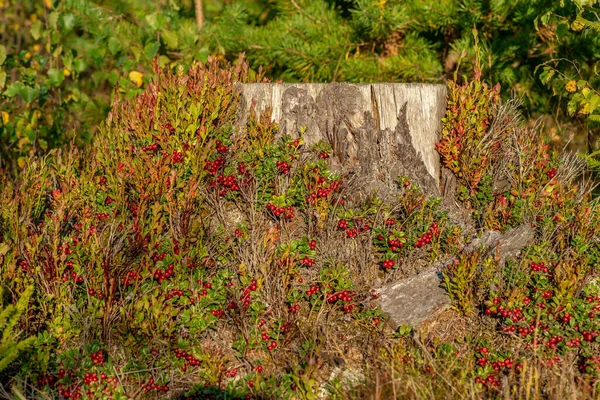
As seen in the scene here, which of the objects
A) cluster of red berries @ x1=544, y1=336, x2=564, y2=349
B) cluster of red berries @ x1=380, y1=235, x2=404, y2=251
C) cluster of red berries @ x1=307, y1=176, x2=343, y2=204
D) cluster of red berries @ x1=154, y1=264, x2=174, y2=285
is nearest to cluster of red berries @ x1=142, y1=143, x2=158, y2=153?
cluster of red berries @ x1=154, y1=264, x2=174, y2=285

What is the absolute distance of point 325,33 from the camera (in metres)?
6.50

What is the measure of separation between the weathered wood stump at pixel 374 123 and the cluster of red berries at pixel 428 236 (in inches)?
18.4

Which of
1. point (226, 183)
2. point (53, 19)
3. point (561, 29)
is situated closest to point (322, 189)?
point (226, 183)

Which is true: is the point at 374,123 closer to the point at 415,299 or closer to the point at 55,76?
the point at 415,299

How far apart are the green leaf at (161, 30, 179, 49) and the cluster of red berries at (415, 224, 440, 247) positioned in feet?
10.6

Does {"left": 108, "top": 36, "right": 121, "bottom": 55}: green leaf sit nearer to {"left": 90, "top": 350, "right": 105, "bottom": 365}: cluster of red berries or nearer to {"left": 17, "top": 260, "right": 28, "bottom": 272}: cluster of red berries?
{"left": 17, "top": 260, "right": 28, "bottom": 272}: cluster of red berries

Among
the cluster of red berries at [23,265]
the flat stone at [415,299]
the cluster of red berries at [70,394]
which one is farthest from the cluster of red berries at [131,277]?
the flat stone at [415,299]

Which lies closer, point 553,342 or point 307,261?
point 553,342

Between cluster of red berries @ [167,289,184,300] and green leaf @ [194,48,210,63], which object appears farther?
green leaf @ [194,48,210,63]

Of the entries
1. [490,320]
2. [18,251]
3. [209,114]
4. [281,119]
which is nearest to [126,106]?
[209,114]

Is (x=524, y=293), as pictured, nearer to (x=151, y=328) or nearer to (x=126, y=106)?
(x=151, y=328)

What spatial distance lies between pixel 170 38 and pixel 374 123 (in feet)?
8.23

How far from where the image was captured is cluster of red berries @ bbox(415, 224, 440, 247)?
4281mm

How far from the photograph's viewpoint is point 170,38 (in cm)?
626
